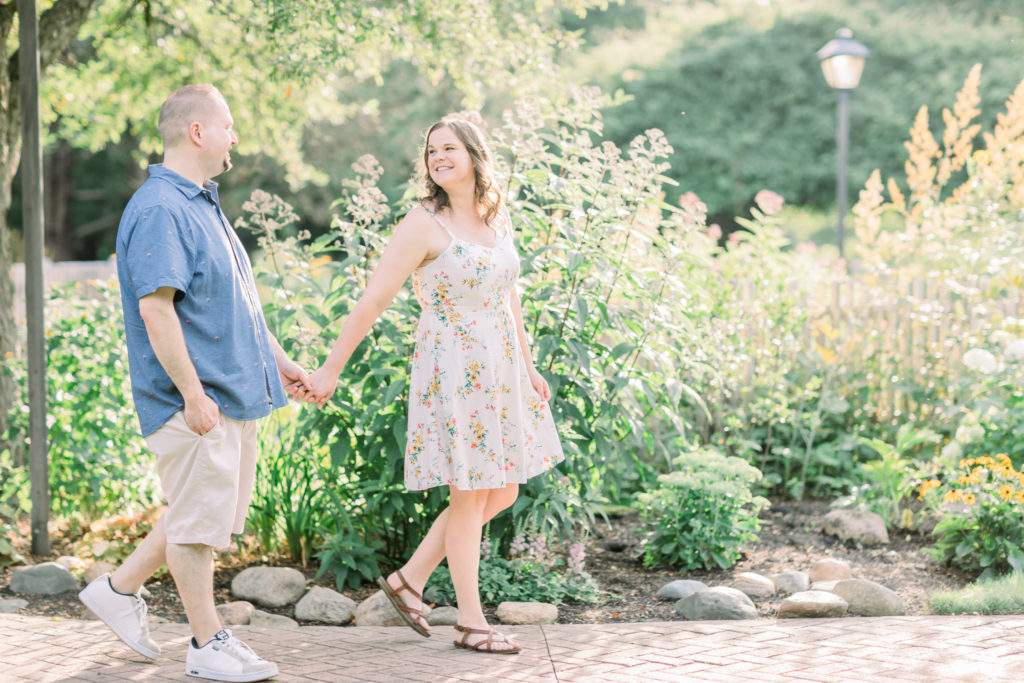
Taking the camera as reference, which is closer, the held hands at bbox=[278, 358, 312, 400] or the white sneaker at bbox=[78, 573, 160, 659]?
the white sneaker at bbox=[78, 573, 160, 659]

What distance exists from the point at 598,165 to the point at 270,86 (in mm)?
4259

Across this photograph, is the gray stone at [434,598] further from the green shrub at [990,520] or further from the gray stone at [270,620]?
the green shrub at [990,520]

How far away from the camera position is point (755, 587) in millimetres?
4262

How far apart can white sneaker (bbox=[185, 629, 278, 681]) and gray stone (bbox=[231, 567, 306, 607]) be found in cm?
123

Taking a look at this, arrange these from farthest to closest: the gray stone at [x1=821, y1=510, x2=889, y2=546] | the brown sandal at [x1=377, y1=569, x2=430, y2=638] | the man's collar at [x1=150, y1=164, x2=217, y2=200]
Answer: the gray stone at [x1=821, y1=510, x2=889, y2=546]
the brown sandal at [x1=377, y1=569, x2=430, y2=638]
the man's collar at [x1=150, y1=164, x2=217, y2=200]

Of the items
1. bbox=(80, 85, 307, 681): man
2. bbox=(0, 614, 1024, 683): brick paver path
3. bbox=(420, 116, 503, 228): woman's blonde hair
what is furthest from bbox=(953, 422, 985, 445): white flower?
bbox=(80, 85, 307, 681): man

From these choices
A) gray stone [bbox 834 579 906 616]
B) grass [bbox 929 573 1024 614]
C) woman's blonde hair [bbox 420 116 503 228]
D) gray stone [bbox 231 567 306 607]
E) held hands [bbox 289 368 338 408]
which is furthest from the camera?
gray stone [bbox 231 567 306 607]

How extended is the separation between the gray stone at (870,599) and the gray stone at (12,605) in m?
3.32

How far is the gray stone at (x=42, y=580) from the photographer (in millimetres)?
4188

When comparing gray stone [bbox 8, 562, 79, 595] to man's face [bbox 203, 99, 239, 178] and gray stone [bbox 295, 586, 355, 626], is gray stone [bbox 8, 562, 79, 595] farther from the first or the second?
man's face [bbox 203, 99, 239, 178]

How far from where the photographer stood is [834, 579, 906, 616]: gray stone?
12.6 feet

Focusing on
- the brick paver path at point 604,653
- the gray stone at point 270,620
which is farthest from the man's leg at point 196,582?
the gray stone at point 270,620

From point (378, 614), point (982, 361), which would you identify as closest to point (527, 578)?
point (378, 614)

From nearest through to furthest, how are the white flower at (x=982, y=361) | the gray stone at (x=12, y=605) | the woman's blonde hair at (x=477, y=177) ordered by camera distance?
the woman's blonde hair at (x=477, y=177)
the gray stone at (x=12, y=605)
the white flower at (x=982, y=361)
